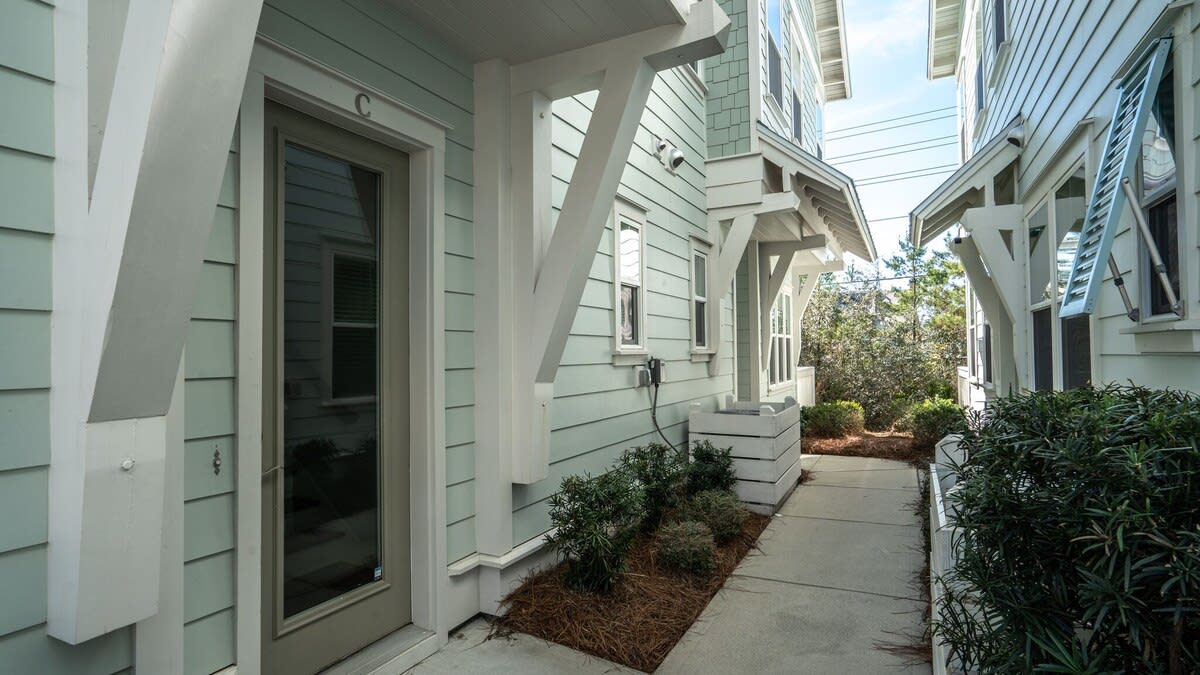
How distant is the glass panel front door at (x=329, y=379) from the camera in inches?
92.4

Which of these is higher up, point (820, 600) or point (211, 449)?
point (211, 449)

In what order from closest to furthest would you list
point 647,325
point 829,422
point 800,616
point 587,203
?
point 587,203, point 800,616, point 647,325, point 829,422

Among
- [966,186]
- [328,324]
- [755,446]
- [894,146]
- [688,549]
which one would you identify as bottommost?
[688,549]

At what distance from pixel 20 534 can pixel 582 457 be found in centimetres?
293

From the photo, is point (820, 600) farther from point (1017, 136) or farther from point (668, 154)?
point (1017, 136)

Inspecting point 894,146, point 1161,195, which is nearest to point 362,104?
point 1161,195

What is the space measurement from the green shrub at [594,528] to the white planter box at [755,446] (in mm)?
2083

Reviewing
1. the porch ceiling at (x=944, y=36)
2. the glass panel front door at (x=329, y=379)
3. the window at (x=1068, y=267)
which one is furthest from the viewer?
the porch ceiling at (x=944, y=36)

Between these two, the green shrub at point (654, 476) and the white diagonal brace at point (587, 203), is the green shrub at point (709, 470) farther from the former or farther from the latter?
the white diagonal brace at point (587, 203)

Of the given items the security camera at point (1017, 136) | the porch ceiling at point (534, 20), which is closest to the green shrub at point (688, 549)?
the porch ceiling at point (534, 20)

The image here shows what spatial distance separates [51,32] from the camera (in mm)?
1560

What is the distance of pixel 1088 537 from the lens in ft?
3.90

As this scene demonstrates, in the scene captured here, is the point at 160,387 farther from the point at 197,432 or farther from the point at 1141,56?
the point at 1141,56

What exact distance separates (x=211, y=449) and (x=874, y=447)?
815 cm
